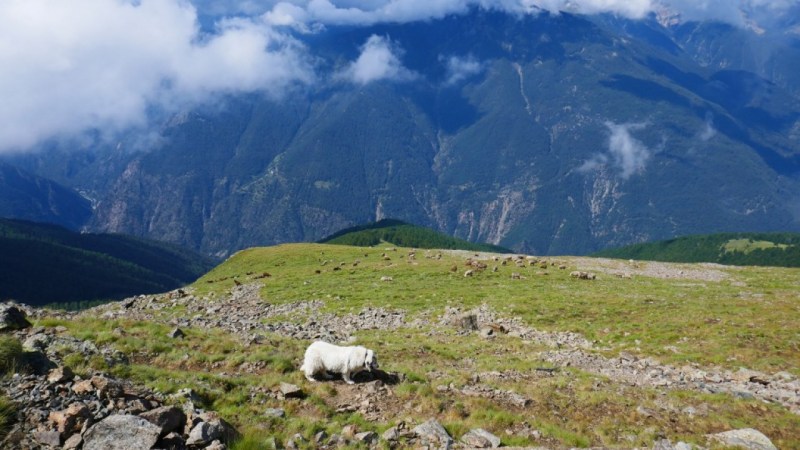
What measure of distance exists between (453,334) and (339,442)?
17.2 m

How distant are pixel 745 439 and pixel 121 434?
1638 centimetres

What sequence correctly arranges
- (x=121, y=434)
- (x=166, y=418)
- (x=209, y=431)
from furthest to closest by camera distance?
(x=209, y=431) < (x=166, y=418) < (x=121, y=434)

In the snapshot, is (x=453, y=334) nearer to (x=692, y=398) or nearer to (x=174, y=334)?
(x=692, y=398)

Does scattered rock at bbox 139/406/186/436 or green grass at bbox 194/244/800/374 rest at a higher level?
green grass at bbox 194/244/800/374

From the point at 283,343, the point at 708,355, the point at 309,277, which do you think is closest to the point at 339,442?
the point at 283,343

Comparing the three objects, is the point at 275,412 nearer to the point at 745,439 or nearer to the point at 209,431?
the point at 209,431

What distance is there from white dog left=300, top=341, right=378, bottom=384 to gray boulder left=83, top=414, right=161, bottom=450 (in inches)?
260

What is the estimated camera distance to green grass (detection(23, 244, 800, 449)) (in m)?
12.6

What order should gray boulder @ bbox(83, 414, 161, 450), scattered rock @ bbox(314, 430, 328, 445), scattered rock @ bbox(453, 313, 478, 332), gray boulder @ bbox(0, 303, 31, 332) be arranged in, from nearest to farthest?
gray boulder @ bbox(83, 414, 161, 450) → scattered rock @ bbox(314, 430, 328, 445) → gray boulder @ bbox(0, 303, 31, 332) → scattered rock @ bbox(453, 313, 478, 332)

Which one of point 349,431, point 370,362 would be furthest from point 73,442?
point 370,362

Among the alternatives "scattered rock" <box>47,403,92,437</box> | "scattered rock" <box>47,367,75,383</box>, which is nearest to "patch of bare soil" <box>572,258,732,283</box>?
"scattered rock" <box>47,367,75,383</box>

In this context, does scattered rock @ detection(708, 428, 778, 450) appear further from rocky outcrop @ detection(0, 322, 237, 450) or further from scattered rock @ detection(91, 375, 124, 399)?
scattered rock @ detection(91, 375, 124, 399)

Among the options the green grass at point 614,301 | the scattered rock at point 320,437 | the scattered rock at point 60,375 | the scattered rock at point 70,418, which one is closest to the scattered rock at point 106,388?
the scattered rock at point 60,375

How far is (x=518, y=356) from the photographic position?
2216 centimetres
